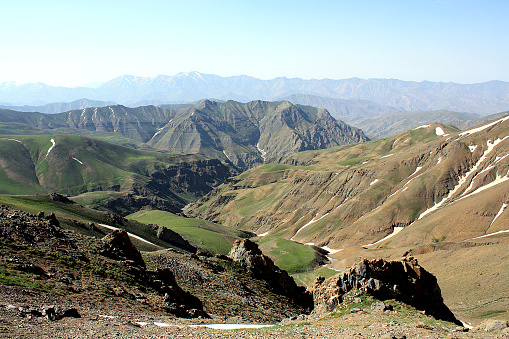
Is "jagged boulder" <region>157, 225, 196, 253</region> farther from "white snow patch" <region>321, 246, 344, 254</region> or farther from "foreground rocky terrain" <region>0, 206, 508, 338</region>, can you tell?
"white snow patch" <region>321, 246, 344, 254</region>

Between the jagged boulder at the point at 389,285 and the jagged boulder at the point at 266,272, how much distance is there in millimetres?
7428

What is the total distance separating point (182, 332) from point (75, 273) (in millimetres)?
13061

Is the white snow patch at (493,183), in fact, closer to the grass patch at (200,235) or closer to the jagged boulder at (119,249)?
the grass patch at (200,235)

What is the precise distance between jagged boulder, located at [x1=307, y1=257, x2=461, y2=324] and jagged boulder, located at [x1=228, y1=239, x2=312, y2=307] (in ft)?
24.4

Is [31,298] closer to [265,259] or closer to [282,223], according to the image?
[265,259]

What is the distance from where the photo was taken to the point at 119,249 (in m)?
34.7

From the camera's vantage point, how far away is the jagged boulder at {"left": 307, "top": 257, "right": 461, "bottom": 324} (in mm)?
32125

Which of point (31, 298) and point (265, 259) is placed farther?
point (265, 259)

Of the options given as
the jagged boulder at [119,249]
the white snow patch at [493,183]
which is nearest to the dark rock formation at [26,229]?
the jagged boulder at [119,249]

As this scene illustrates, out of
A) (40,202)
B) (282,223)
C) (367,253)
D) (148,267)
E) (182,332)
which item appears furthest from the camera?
(282,223)

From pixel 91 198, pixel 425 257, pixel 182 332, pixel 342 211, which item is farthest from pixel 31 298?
pixel 91 198

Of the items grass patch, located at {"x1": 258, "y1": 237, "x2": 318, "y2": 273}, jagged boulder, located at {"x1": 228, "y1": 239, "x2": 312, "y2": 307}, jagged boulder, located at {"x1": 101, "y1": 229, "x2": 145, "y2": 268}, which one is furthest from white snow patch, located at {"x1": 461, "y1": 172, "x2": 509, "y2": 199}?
jagged boulder, located at {"x1": 101, "y1": 229, "x2": 145, "y2": 268}

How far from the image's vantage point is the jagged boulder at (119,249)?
3375 centimetres

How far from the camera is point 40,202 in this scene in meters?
74.3
